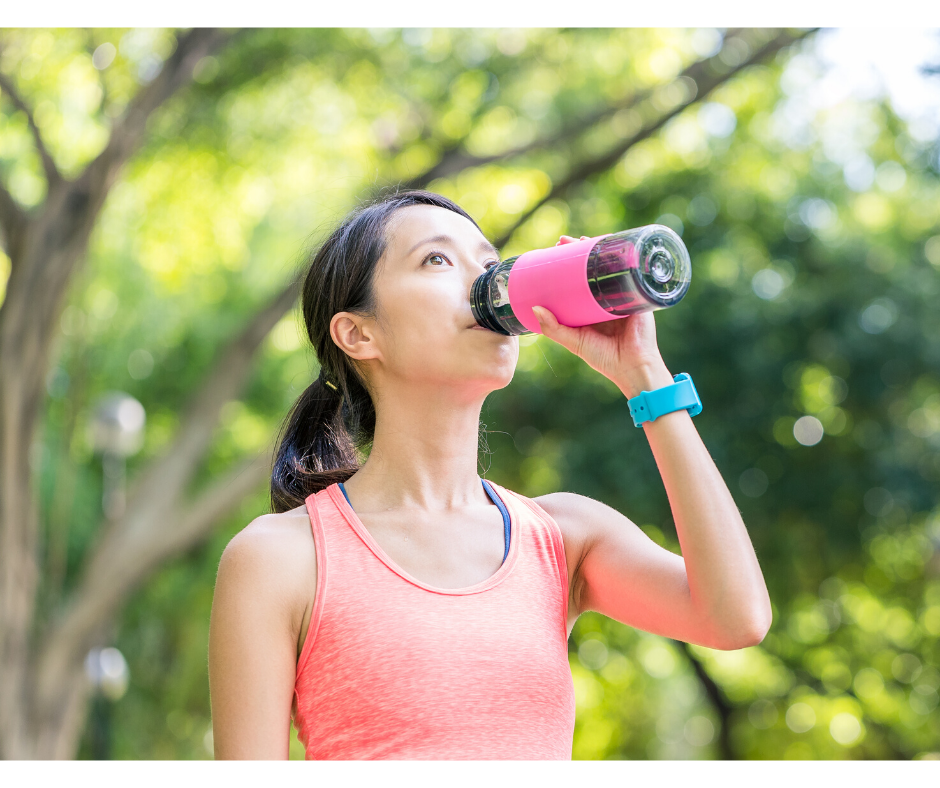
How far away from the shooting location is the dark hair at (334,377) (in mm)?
1259

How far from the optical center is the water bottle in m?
1.03

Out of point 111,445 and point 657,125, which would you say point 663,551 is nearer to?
point 657,125

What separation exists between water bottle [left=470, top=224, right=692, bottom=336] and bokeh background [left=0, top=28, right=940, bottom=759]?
11.2ft

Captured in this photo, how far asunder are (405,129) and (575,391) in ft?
6.49

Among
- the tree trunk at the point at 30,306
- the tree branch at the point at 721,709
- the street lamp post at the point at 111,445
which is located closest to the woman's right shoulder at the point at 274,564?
the tree trunk at the point at 30,306

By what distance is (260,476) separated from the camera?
4734 millimetres

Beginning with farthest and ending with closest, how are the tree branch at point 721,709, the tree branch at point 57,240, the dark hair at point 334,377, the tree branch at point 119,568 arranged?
the tree branch at point 721,709 → the tree branch at point 119,568 → the tree branch at point 57,240 → the dark hair at point 334,377

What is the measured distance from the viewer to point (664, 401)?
3.69 feet

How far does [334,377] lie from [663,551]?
523 mm

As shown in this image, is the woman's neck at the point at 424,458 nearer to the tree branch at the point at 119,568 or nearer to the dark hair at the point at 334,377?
the dark hair at the point at 334,377

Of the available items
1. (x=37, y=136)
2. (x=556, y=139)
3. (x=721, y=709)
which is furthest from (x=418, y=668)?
(x=721, y=709)

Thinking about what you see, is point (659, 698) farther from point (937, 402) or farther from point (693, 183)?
point (693, 183)

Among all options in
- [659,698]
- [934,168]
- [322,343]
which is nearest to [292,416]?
[322,343]
